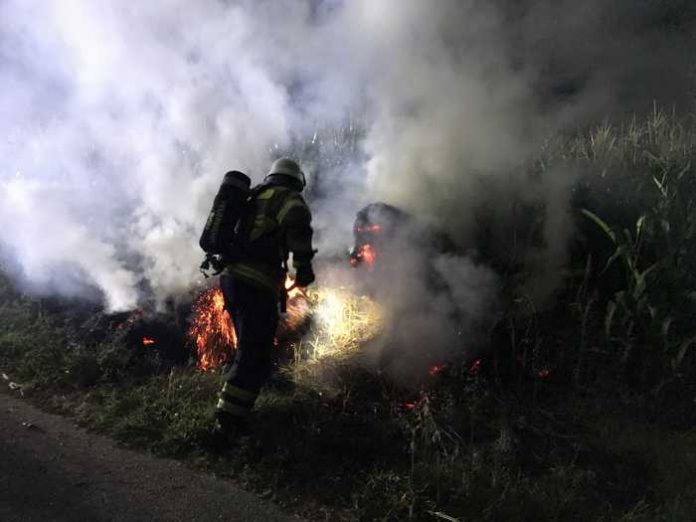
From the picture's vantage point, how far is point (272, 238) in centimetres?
443

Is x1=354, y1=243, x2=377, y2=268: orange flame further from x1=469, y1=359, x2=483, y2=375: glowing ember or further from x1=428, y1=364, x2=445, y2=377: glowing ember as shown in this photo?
x1=469, y1=359, x2=483, y2=375: glowing ember

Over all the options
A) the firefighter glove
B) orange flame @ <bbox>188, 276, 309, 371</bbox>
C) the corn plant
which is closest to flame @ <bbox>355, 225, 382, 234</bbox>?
orange flame @ <bbox>188, 276, 309, 371</bbox>

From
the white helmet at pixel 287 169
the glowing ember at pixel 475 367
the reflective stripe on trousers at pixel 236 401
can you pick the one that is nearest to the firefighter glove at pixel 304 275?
the white helmet at pixel 287 169

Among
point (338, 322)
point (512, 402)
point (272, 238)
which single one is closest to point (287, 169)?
point (272, 238)

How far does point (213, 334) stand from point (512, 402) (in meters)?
2.80

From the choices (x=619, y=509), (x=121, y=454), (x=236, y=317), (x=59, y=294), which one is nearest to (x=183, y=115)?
(x=59, y=294)

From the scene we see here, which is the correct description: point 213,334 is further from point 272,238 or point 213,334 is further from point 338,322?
point 272,238

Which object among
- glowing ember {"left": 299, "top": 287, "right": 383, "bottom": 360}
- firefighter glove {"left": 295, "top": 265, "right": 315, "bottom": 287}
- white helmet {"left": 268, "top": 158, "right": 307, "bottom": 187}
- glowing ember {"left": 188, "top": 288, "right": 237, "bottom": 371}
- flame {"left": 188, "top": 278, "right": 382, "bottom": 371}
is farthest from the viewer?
glowing ember {"left": 188, "top": 288, "right": 237, "bottom": 371}

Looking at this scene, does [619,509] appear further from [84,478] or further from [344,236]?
[344,236]

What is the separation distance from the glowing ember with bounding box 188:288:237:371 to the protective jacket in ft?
4.19

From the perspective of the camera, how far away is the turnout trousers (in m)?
4.24

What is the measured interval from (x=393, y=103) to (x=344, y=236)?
64.6 inches

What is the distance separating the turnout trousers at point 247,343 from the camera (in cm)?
424

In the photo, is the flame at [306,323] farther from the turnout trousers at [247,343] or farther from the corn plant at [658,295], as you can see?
the corn plant at [658,295]
